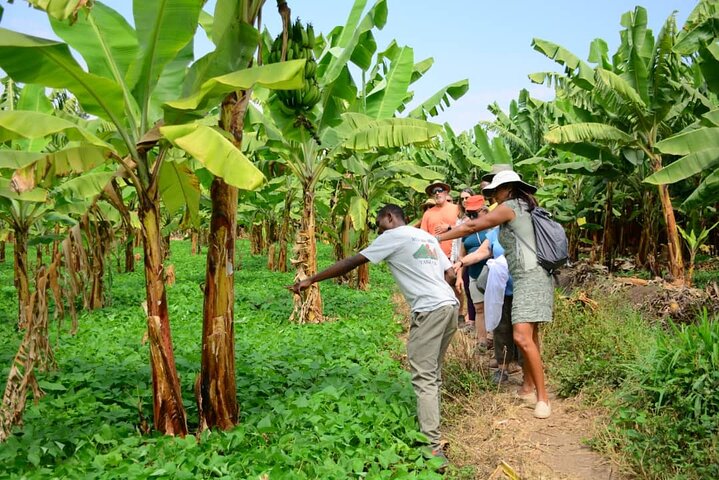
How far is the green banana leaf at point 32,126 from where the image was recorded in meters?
→ 3.58

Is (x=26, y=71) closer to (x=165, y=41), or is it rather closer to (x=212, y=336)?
(x=165, y=41)

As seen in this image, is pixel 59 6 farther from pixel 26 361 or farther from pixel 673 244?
pixel 673 244

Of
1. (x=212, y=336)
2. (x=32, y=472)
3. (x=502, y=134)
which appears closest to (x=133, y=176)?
(x=212, y=336)

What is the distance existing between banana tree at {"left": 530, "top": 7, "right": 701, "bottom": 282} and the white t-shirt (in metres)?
5.76

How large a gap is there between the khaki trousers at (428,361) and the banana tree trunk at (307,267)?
5.01m

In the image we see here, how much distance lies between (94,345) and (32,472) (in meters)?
3.90

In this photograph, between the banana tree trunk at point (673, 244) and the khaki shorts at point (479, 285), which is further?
the banana tree trunk at point (673, 244)

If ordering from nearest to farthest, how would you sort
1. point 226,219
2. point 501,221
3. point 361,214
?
point 226,219 < point 501,221 < point 361,214

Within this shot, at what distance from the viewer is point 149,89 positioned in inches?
168

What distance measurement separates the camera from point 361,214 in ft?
34.7

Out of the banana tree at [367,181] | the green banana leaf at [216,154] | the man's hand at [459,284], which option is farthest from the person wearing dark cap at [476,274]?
the green banana leaf at [216,154]

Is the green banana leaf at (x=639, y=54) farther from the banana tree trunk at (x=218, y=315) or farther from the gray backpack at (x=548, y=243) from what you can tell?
the banana tree trunk at (x=218, y=315)

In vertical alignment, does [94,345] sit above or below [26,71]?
below

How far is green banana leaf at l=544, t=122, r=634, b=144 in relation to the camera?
937 cm
